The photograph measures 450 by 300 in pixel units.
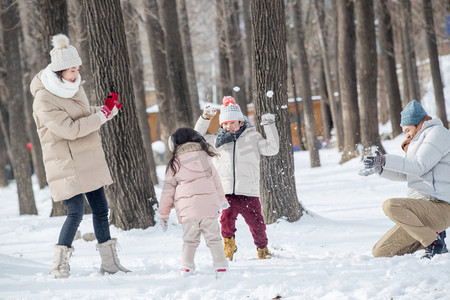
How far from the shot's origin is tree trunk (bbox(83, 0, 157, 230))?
6.75 metres

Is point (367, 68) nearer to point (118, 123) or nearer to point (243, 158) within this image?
point (118, 123)

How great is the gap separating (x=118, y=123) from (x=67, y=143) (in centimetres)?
232

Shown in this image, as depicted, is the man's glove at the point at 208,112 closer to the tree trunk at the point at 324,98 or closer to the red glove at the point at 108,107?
the red glove at the point at 108,107

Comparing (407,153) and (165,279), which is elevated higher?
(407,153)

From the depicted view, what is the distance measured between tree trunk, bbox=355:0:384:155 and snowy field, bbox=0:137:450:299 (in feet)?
15.2

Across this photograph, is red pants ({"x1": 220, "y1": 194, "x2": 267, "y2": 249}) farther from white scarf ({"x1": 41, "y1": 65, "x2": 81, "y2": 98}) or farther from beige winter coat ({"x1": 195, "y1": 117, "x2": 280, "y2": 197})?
white scarf ({"x1": 41, "y1": 65, "x2": 81, "y2": 98})

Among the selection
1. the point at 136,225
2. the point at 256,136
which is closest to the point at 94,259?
the point at 136,225

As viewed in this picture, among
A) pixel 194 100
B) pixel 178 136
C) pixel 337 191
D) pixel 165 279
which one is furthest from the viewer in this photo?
pixel 194 100

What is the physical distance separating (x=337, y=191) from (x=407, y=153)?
19.0 ft

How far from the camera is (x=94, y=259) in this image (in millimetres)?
5836

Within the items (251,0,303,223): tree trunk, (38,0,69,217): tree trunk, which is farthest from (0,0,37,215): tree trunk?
(251,0,303,223): tree trunk

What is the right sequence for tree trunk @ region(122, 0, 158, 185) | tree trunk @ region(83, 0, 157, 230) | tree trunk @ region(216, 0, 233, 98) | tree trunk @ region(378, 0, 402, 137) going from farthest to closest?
tree trunk @ region(378, 0, 402, 137) < tree trunk @ region(216, 0, 233, 98) < tree trunk @ region(122, 0, 158, 185) < tree trunk @ region(83, 0, 157, 230)

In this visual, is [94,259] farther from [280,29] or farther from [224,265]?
[280,29]

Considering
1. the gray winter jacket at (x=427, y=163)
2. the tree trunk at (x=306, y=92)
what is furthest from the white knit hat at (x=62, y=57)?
the tree trunk at (x=306, y=92)
